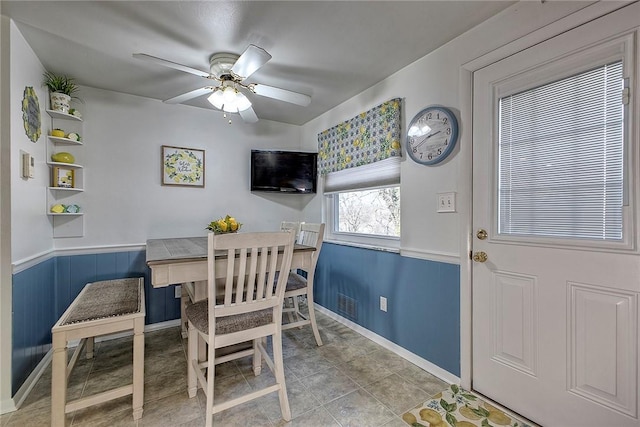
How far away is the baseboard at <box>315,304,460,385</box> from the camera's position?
72.9 inches

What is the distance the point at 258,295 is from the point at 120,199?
1976 millimetres

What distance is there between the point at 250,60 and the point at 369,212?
171 centimetres

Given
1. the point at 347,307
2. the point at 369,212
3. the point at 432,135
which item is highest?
the point at 432,135

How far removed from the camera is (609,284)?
123 cm

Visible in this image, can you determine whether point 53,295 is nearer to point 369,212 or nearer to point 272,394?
point 272,394

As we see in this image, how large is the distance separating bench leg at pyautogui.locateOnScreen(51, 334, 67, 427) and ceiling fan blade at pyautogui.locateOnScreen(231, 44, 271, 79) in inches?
67.6

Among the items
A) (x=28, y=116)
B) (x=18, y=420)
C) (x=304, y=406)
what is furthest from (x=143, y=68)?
(x=304, y=406)

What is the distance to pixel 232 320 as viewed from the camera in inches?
59.6

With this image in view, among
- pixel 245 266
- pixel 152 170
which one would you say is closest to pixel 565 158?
pixel 245 266

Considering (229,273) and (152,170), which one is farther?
(152,170)

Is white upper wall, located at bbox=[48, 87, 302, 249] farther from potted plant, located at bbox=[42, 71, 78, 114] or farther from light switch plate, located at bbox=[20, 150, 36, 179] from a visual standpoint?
light switch plate, located at bbox=[20, 150, 36, 179]

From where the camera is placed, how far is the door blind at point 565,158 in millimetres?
1233

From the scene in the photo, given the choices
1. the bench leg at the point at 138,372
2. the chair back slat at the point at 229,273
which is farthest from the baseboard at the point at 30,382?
the chair back slat at the point at 229,273

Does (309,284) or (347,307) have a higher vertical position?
(309,284)
